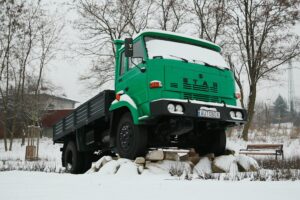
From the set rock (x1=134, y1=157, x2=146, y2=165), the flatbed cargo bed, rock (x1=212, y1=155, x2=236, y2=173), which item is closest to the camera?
rock (x1=134, y1=157, x2=146, y2=165)

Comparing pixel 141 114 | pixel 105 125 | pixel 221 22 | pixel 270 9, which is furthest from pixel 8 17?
pixel 141 114

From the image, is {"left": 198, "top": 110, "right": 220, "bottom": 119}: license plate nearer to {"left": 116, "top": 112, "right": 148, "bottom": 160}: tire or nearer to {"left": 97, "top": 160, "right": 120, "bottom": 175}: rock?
{"left": 116, "top": 112, "right": 148, "bottom": 160}: tire

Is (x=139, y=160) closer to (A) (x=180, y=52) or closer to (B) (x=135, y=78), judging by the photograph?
(B) (x=135, y=78)

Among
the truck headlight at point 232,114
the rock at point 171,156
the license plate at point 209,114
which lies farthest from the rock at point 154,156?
the truck headlight at point 232,114

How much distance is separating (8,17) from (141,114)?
85.8 ft

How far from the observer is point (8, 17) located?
29219 millimetres

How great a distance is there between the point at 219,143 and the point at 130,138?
7.21ft

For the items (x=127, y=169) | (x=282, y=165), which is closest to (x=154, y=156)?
(x=127, y=169)

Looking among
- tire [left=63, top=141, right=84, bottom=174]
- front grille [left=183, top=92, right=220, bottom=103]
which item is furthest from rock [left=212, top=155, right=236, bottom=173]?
A: tire [left=63, top=141, right=84, bottom=174]

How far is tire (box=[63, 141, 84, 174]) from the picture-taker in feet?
31.6

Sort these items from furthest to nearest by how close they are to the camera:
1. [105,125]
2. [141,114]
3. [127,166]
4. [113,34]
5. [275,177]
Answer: [113,34] < [105,125] < [141,114] < [127,166] < [275,177]

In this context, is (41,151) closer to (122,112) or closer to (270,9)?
(270,9)

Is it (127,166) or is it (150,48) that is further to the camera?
(150,48)

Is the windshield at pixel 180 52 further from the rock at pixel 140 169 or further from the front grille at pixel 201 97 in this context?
the rock at pixel 140 169
